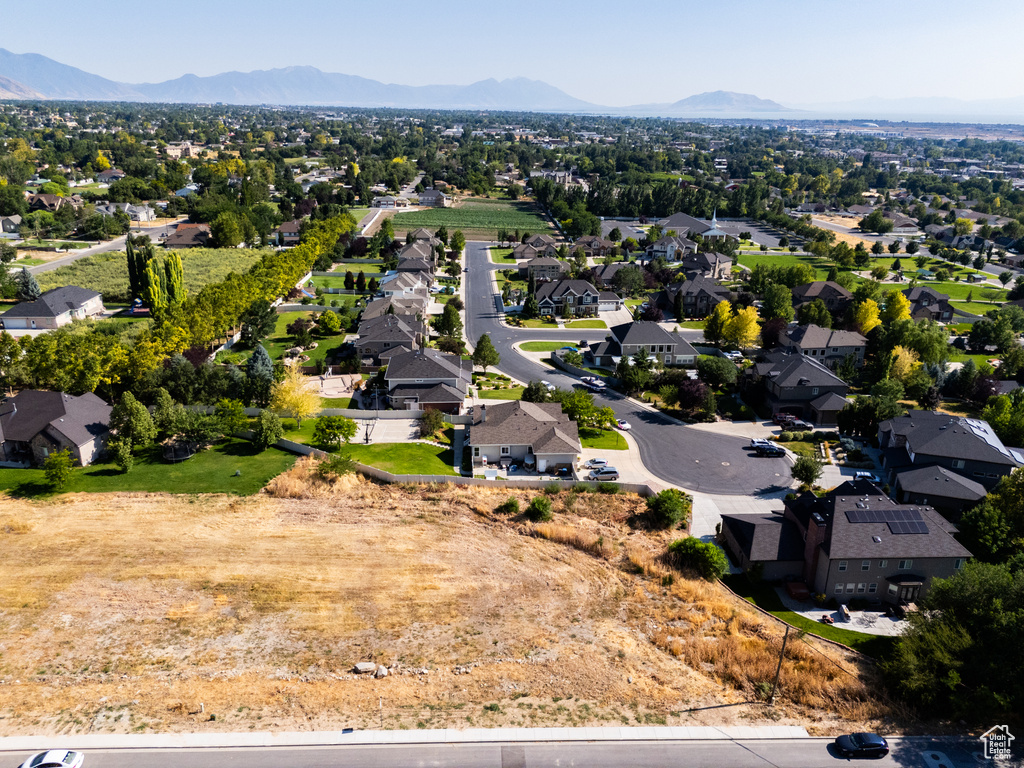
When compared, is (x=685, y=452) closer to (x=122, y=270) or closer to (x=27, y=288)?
(x=27, y=288)

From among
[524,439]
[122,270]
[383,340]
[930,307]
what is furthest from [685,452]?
[122,270]

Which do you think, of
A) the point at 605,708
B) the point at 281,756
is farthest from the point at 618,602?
the point at 281,756

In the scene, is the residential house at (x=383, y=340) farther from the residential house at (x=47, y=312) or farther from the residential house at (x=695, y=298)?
the residential house at (x=47, y=312)

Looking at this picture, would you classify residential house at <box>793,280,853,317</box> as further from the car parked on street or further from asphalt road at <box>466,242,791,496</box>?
the car parked on street

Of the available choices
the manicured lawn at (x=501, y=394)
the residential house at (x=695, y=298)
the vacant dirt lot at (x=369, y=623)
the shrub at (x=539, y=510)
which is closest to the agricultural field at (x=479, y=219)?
the residential house at (x=695, y=298)

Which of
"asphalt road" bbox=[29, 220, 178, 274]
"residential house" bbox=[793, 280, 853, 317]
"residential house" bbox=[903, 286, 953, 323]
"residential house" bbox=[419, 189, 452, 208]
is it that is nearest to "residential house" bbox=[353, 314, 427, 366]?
"residential house" bbox=[793, 280, 853, 317]
